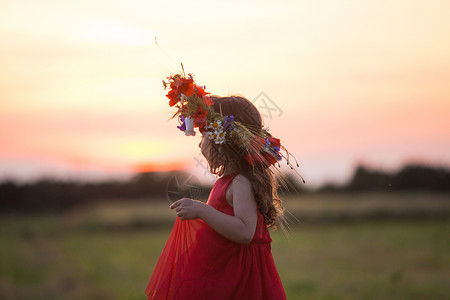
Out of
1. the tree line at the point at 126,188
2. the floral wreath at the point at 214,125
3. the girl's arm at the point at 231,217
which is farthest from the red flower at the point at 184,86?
the tree line at the point at 126,188

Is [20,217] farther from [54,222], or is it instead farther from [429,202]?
[429,202]

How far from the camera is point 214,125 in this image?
120 inches

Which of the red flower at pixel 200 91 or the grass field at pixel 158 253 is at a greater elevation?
the red flower at pixel 200 91

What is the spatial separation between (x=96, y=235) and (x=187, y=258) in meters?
17.0

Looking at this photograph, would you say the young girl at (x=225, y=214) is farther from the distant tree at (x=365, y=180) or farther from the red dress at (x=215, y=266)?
the distant tree at (x=365, y=180)

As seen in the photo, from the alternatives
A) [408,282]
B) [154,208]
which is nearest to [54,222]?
[154,208]

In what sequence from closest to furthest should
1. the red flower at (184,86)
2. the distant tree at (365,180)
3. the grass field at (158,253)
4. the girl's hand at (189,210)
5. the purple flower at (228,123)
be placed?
the girl's hand at (189,210) → the purple flower at (228,123) → the red flower at (184,86) → the grass field at (158,253) → the distant tree at (365,180)

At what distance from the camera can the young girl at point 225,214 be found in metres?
2.89

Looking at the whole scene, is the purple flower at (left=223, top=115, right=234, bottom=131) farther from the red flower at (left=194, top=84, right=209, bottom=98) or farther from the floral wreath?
the red flower at (left=194, top=84, right=209, bottom=98)

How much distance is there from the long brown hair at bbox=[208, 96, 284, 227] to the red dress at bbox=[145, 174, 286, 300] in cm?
8

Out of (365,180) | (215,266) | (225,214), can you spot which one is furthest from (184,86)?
(365,180)

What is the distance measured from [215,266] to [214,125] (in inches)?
32.4

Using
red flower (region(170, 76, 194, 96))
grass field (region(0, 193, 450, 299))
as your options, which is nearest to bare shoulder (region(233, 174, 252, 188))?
red flower (region(170, 76, 194, 96))

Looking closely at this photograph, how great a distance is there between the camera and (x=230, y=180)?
303 cm
